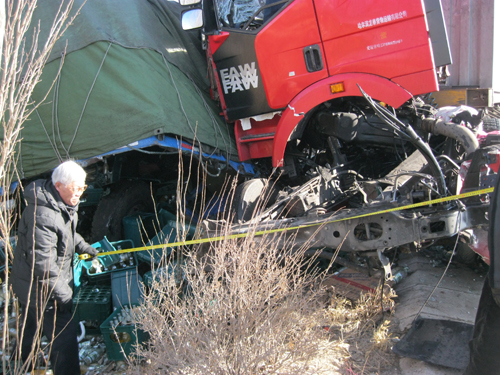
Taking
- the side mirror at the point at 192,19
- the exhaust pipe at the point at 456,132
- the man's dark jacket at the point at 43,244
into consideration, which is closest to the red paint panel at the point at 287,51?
the side mirror at the point at 192,19

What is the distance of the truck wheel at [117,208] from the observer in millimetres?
4816

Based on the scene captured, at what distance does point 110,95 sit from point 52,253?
6.74 feet

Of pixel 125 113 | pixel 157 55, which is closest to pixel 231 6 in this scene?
pixel 157 55

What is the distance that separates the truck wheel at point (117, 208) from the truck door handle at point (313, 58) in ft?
8.51

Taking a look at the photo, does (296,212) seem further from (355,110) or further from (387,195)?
(355,110)

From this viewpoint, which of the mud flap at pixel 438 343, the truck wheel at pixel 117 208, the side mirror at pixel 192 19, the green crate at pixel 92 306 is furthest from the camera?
the truck wheel at pixel 117 208

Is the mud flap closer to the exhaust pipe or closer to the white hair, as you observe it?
the exhaust pipe

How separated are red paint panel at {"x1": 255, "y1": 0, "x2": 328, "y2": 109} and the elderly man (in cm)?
205

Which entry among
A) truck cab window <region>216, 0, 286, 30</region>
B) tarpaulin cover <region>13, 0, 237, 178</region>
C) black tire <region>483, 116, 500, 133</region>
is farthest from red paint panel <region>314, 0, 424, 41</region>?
black tire <region>483, 116, 500, 133</region>

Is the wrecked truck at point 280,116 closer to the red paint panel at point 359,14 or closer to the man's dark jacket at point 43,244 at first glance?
the red paint panel at point 359,14

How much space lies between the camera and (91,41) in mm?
4508

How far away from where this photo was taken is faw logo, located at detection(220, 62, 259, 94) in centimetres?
426

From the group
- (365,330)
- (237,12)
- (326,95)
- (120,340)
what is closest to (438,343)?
(365,330)

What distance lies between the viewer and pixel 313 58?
3.85 m
